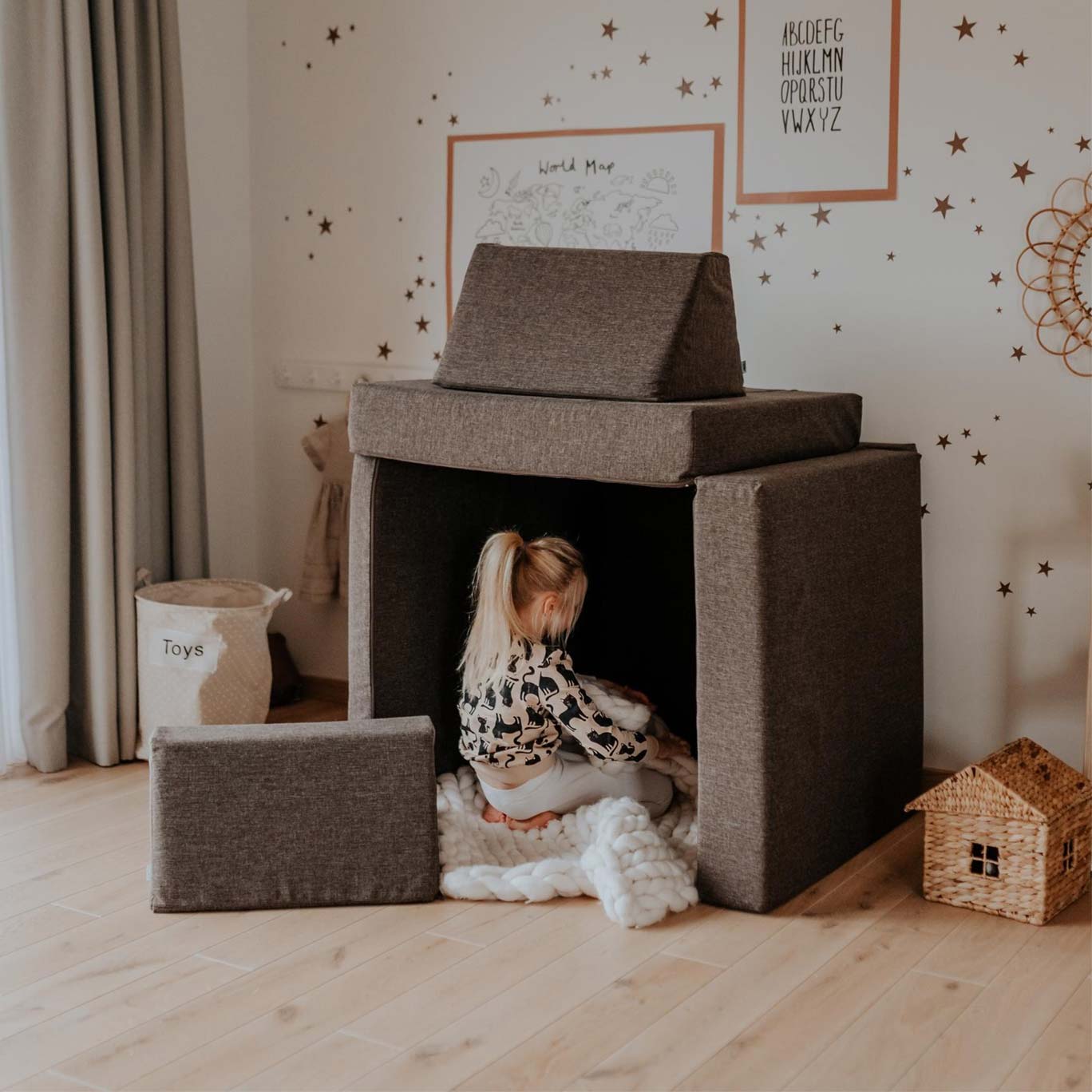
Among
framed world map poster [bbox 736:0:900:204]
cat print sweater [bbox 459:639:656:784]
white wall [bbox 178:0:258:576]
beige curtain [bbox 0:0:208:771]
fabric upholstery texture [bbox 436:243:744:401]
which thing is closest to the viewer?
fabric upholstery texture [bbox 436:243:744:401]

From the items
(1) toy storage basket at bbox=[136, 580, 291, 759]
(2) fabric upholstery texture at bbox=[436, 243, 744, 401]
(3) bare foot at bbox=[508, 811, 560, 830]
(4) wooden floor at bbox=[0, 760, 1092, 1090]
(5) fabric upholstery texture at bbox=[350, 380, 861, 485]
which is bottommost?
(4) wooden floor at bbox=[0, 760, 1092, 1090]

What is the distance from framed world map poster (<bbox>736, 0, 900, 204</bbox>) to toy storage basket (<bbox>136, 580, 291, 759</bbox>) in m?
1.45

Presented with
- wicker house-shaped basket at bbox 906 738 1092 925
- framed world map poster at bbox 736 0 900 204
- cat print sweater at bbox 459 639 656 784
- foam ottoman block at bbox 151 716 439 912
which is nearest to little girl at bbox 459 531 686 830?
cat print sweater at bbox 459 639 656 784

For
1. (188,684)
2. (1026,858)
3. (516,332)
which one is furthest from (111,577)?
(1026,858)

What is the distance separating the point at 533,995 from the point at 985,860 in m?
0.83

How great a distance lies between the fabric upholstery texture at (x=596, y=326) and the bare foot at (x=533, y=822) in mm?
808

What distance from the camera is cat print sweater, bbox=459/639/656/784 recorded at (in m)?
2.56

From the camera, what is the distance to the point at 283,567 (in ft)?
12.3

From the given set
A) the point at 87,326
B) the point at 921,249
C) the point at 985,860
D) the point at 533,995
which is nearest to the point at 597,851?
the point at 533,995

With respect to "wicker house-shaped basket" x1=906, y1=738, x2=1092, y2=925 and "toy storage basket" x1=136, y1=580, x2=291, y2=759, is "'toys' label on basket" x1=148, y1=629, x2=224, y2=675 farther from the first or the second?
"wicker house-shaped basket" x1=906, y1=738, x2=1092, y2=925

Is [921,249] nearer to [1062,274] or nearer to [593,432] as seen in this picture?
[1062,274]

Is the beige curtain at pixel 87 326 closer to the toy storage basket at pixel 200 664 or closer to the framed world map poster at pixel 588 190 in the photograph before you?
the toy storage basket at pixel 200 664

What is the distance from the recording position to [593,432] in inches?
91.4

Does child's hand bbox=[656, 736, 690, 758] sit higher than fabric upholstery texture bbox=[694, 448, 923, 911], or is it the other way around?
fabric upholstery texture bbox=[694, 448, 923, 911]
